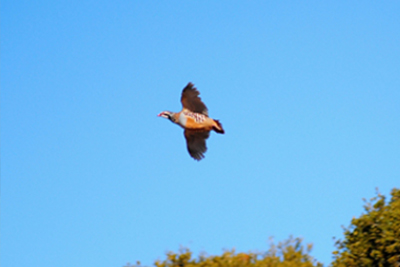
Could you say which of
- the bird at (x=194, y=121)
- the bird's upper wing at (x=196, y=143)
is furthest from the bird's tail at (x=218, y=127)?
the bird's upper wing at (x=196, y=143)

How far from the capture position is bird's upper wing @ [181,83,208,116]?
21.7 metres

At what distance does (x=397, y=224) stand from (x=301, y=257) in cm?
317

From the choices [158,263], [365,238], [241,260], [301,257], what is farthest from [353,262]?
[158,263]

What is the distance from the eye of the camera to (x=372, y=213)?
70.6 feet

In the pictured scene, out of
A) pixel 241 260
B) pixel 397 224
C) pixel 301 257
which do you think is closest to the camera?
pixel 241 260

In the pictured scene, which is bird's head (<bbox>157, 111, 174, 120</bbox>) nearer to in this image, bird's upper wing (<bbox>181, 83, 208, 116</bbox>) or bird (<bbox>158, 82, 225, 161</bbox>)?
bird (<bbox>158, 82, 225, 161</bbox>)

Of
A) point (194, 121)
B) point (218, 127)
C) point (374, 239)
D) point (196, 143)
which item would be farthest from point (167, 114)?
point (374, 239)

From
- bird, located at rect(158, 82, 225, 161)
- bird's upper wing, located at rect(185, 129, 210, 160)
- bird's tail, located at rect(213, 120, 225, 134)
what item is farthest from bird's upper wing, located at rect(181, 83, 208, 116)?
→ bird's upper wing, located at rect(185, 129, 210, 160)

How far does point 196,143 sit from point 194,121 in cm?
107

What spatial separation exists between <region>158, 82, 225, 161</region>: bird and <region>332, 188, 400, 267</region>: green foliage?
473cm

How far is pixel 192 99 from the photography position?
21734mm

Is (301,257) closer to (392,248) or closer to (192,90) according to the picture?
(392,248)

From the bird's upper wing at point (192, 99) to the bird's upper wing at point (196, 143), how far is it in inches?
37.6

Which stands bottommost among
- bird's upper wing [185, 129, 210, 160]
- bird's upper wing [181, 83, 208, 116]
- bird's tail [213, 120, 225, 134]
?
bird's tail [213, 120, 225, 134]
